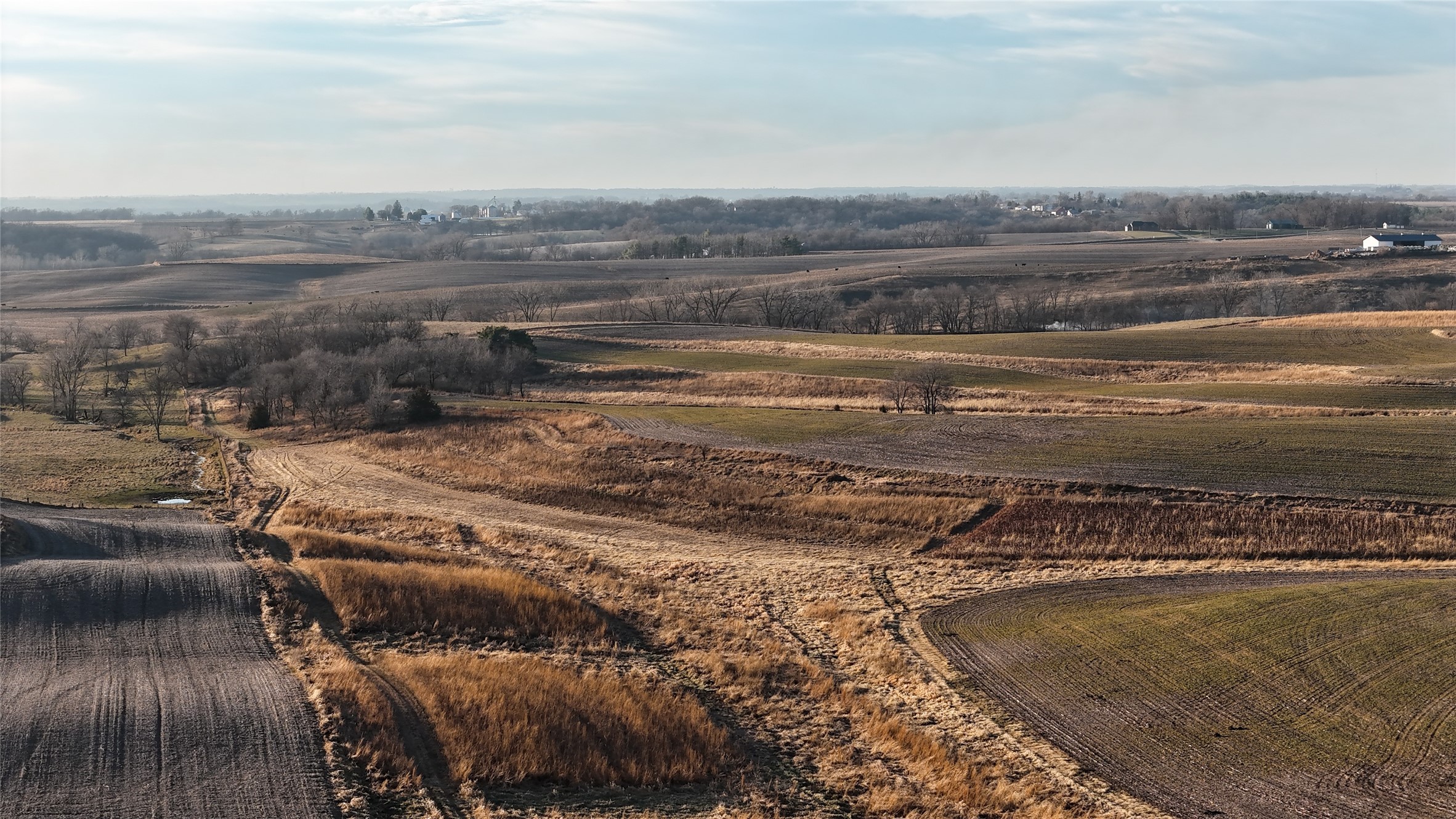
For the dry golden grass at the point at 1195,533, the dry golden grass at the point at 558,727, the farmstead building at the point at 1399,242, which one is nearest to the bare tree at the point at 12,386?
the dry golden grass at the point at 558,727

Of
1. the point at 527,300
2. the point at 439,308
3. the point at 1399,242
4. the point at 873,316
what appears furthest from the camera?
the point at 1399,242

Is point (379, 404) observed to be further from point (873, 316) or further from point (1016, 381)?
point (873, 316)

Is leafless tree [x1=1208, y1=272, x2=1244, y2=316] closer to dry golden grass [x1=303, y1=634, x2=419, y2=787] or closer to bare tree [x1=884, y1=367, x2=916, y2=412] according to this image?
bare tree [x1=884, y1=367, x2=916, y2=412]

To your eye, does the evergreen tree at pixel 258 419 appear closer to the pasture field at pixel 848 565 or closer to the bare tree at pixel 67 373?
the pasture field at pixel 848 565

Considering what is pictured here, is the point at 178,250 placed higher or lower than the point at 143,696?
higher

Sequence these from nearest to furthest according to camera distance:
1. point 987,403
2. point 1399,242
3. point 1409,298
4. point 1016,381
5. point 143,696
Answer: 1. point 143,696
2. point 987,403
3. point 1016,381
4. point 1409,298
5. point 1399,242

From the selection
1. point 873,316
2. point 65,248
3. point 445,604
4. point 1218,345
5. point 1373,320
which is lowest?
point 445,604

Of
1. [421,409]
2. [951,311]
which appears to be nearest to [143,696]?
[421,409]
